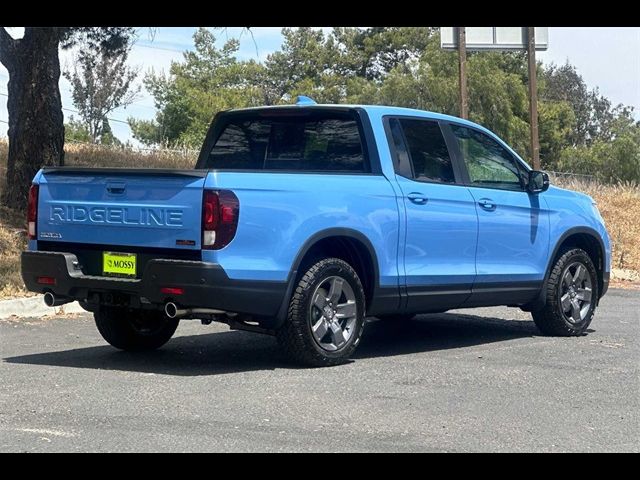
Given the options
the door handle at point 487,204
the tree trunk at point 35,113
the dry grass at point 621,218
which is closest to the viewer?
the door handle at point 487,204

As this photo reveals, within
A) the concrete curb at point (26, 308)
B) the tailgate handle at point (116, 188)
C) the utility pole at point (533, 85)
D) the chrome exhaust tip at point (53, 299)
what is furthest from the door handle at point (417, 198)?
the utility pole at point (533, 85)

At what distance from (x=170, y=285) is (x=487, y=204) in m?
3.15

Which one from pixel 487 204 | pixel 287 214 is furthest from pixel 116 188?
pixel 487 204

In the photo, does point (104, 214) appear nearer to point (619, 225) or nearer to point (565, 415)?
point (565, 415)

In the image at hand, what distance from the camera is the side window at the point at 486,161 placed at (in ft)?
31.6

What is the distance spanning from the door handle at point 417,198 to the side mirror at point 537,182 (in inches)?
57.3

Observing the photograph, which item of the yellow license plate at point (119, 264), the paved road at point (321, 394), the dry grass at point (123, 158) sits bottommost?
the paved road at point (321, 394)

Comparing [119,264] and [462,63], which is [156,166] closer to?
[462,63]

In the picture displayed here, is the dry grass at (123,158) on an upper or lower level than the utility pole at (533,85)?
lower

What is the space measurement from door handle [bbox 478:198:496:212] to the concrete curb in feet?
14.9

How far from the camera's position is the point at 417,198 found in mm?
8812

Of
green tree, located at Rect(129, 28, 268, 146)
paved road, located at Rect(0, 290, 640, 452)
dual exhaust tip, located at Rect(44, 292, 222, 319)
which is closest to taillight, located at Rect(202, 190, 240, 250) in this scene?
dual exhaust tip, located at Rect(44, 292, 222, 319)

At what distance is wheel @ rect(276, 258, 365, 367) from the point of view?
26.1ft

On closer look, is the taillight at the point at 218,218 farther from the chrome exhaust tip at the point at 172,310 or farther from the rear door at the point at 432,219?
the rear door at the point at 432,219
